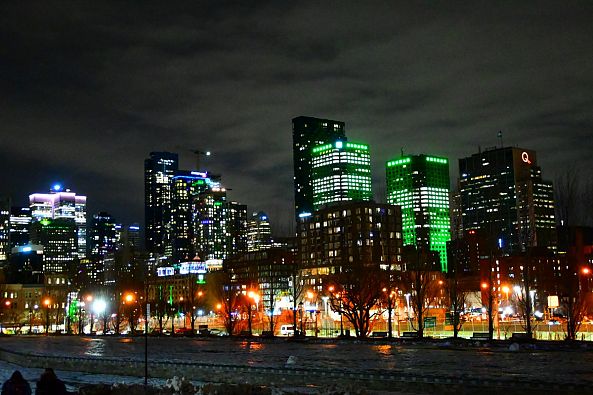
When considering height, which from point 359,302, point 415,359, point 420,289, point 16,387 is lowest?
point 415,359

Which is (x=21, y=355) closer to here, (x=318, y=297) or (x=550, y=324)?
(x=550, y=324)

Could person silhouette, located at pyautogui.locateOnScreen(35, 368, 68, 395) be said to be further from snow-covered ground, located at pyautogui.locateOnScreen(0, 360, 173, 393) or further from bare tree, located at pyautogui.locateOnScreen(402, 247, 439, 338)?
bare tree, located at pyautogui.locateOnScreen(402, 247, 439, 338)

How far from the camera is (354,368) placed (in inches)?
1453

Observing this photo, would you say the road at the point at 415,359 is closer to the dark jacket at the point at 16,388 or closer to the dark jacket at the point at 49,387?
the dark jacket at the point at 49,387

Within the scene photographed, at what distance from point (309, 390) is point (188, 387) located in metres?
4.94

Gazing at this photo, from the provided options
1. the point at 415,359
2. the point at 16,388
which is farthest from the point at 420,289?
the point at 16,388

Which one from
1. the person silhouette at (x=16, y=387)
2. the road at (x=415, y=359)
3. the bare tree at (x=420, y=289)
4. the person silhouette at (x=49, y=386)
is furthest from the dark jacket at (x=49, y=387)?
the bare tree at (x=420, y=289)

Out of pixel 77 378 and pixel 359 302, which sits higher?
pixel 359 302

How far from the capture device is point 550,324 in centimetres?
7062

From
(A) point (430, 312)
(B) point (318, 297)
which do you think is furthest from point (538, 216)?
(A) point (430, 312)

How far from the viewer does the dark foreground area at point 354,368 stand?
90.1ft

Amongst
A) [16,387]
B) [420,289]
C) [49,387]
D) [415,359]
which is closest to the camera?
[16,387]

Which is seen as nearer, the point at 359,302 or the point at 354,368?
the point at 354,368

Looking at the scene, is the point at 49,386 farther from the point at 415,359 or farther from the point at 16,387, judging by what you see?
the point at 415,359
